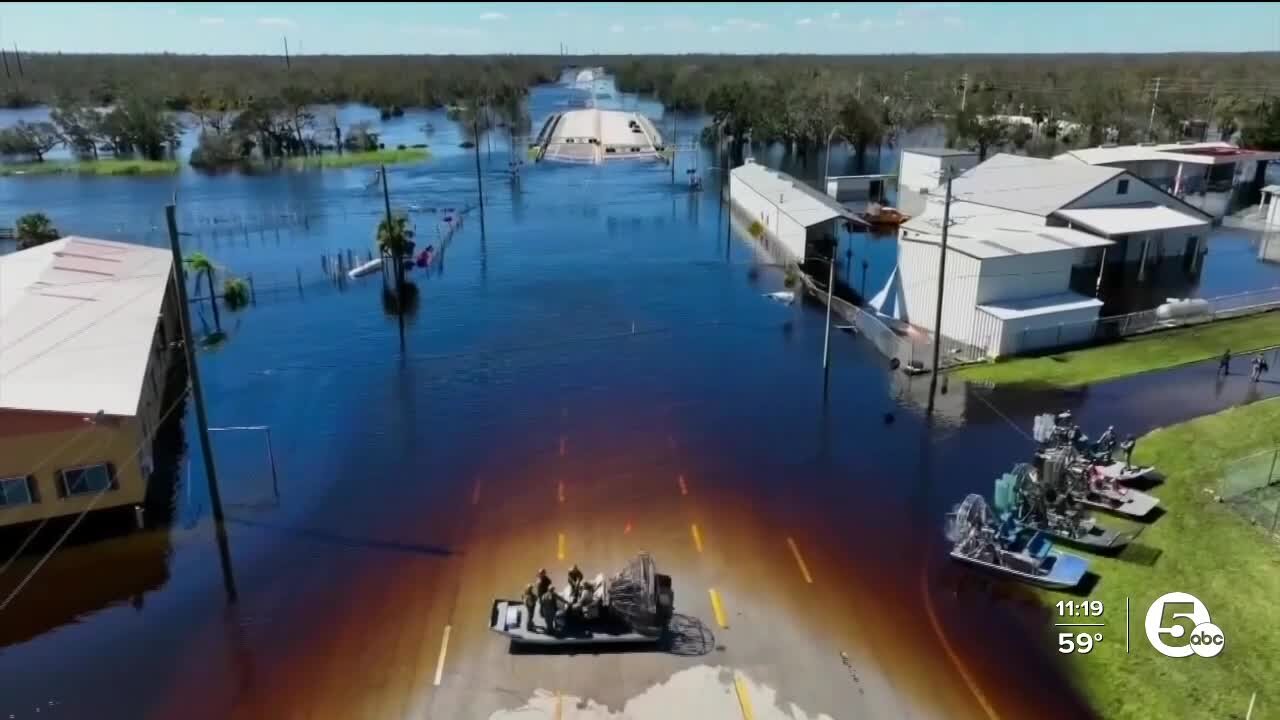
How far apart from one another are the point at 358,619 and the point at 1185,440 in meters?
25.9

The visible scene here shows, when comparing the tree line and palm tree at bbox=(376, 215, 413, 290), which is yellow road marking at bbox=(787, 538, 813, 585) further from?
the tree line

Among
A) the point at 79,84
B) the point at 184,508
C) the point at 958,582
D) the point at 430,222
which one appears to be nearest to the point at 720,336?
the point at 958,582

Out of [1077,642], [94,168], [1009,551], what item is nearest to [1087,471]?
[1009,551]

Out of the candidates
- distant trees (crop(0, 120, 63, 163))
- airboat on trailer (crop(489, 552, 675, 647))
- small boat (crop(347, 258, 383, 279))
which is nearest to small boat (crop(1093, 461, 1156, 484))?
airboat on trailer (crop(489, 552, 675, 647))

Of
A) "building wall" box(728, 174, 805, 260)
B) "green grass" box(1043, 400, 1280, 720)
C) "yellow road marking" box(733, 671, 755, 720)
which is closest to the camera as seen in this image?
"yellow road marking" box(733, 671, 755, 720)

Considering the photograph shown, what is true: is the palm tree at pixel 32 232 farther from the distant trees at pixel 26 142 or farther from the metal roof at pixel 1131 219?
the metal roof at pixel 1131 219

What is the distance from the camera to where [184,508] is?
79.7ft

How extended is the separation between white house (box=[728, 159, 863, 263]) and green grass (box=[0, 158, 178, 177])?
2449 inches

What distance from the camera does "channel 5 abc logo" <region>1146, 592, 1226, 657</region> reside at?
59.2ft

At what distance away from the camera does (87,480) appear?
22.9 metres

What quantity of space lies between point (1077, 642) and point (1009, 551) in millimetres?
2988

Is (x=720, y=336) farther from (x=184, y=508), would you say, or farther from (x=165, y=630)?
(x=165, y=630)

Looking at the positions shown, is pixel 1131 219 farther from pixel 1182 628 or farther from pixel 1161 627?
pixel 1161 627

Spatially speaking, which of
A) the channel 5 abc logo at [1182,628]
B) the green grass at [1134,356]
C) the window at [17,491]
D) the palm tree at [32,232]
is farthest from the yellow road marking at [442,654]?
the palm tree at [32,232]
